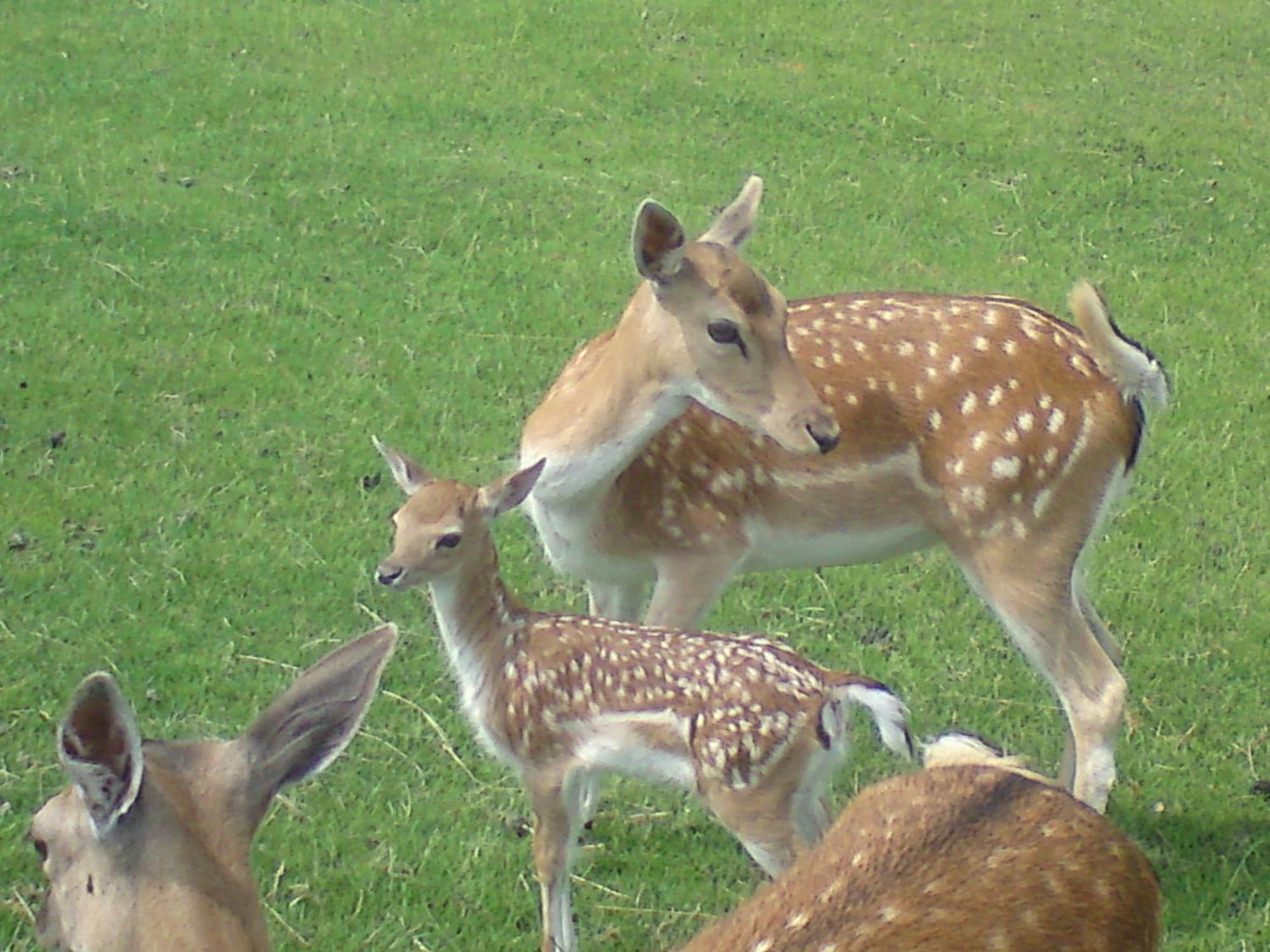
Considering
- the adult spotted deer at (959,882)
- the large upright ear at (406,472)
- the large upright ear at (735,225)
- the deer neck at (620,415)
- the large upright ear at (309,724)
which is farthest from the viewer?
the large upright ear at (735,225)

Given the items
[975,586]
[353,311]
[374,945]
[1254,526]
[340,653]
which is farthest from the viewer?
[353,311]

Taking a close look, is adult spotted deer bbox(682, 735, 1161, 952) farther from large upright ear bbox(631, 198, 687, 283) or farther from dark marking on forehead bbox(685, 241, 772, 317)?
large upright ear bbox(631, 198, 687, 283)

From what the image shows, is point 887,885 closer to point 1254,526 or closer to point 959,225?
point 1254,526

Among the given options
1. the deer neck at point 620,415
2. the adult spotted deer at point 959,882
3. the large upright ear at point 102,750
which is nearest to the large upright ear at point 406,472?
the deer neck at point 620,415

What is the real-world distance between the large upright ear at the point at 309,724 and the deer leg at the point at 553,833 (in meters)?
1.43

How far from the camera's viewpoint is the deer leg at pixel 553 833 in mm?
3988

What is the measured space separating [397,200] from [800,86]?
311 centimetres

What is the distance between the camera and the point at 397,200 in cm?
839

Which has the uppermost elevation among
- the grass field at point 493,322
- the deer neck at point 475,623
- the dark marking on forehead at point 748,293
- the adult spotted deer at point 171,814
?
the adult spotted deer at point 171,814

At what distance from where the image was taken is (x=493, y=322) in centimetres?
731

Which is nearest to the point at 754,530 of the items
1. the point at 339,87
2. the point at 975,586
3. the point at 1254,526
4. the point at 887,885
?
the point at 975,586

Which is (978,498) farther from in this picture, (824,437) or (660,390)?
(660,390)

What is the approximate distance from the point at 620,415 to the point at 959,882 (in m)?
1.98

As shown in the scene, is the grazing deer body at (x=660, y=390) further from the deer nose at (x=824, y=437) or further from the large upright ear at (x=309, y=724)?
the large upright ear at (x=309, y=724)
